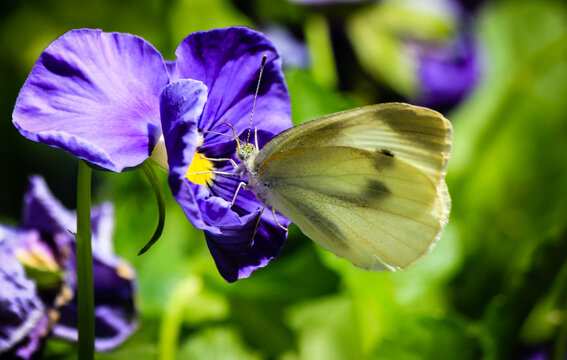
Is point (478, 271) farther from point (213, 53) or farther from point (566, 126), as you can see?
point (213, 53)

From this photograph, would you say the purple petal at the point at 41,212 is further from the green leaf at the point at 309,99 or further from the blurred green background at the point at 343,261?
the green leaf at the point at 309,99

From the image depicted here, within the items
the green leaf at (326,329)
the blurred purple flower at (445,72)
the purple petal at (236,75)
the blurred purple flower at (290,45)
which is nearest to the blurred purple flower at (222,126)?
the purple petal at (236,75)

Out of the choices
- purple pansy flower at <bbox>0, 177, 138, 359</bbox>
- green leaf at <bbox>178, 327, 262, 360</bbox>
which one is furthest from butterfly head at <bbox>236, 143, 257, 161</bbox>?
green leaf at <bbox>178, 327, 262, 360</bbox>

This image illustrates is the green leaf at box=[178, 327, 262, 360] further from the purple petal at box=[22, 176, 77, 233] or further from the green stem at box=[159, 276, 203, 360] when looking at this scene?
the purple petal at box=[22, 176, 77, 233]

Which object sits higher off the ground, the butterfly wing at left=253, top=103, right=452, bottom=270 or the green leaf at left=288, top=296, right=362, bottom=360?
the butterfly wing at left=253, top=103, right=452, bottom=270

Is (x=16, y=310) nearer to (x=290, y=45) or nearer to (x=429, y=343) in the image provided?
(x=429, y=343)
